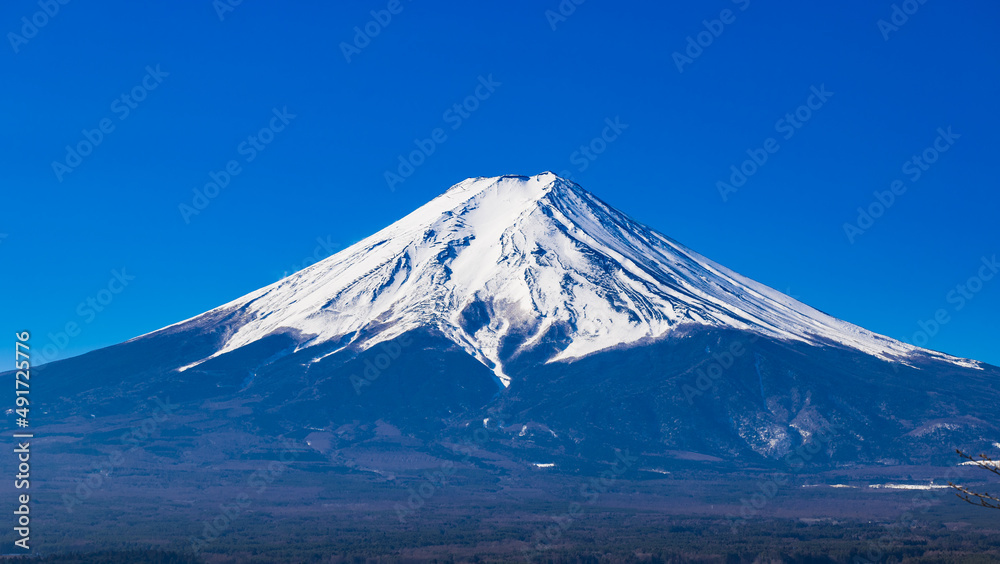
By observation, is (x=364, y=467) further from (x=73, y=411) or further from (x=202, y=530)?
(x=73, y=411)

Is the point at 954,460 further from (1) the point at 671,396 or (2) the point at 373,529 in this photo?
(2) the point at 373,529

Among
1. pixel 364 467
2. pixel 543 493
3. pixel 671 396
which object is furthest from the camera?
pixel 671 396

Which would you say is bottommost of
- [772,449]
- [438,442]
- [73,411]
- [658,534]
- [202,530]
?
[658,534]

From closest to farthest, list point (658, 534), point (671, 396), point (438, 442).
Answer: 1. point (658, 534)
2. point (438, 442)
3. point (671, 396)

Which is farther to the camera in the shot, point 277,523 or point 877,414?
point 877,414

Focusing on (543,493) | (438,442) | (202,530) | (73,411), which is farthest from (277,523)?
(73,411)

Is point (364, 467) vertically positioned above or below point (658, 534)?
above

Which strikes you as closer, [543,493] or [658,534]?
[658,534]

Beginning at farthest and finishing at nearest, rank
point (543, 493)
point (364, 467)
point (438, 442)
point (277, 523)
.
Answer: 1. point (438, 442)
2. point (364, 467)
3. point (543, 493)
4. point (277, 523)

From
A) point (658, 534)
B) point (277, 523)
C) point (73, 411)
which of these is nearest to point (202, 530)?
point (277, 523)
